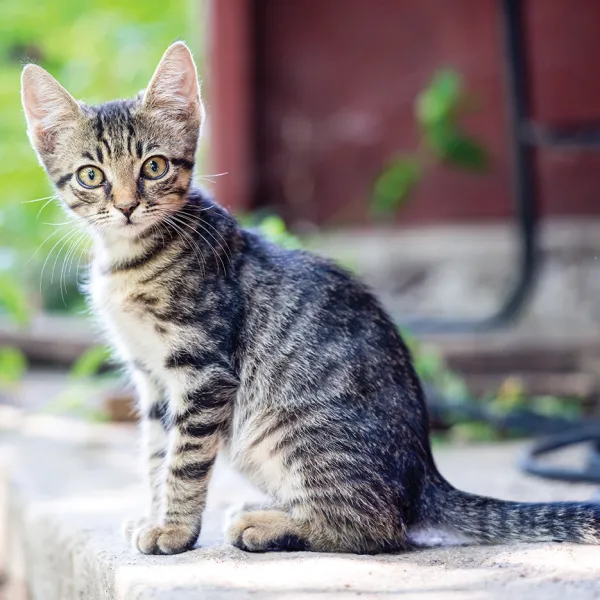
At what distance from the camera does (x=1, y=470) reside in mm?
4023

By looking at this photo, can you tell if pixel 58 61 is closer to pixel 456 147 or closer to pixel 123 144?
pixel 456 147

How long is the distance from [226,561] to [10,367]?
3.34m

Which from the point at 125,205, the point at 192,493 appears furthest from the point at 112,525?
the point at 125,205

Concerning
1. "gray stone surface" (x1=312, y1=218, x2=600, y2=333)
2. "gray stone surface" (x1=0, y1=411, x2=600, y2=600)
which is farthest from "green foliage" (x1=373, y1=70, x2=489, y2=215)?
"gray stone surface" (x1=0, y1=411, x2=600, y2=600)

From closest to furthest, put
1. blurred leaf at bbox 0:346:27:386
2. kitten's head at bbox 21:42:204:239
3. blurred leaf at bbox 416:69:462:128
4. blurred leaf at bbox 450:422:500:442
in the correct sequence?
kitten's head at bbox 21:42:204:239, blurred leaf at bbox 450:422:500:442, blurred leaf at bbox 0:346:27:386, blurred leaf at bbox 416:69:462:128

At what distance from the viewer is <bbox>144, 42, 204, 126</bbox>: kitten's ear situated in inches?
107

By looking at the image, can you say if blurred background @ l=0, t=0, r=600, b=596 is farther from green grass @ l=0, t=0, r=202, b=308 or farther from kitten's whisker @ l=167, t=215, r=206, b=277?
kitten's whisker @ l=167, t=215, r=206, b=277

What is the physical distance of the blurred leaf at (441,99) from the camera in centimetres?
593

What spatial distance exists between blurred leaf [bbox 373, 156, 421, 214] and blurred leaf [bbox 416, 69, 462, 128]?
0.95ft

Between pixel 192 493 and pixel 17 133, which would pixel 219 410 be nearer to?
pixel 192 493

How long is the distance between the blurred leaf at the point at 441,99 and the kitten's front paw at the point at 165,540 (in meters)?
3.99

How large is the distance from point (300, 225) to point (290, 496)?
159 inches

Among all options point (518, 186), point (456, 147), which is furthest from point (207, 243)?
point (456, 147)

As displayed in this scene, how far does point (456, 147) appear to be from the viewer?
6086 millimetres
